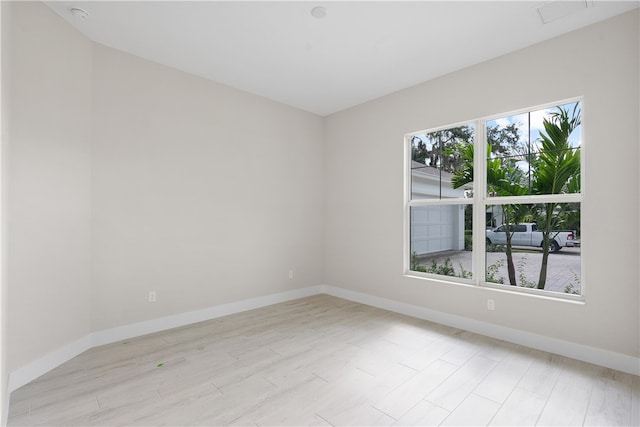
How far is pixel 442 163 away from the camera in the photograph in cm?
390

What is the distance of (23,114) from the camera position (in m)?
2.41

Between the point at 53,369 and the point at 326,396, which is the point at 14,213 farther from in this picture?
the point at 326,396

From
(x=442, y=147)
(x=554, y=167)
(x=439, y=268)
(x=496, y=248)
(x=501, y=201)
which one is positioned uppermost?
(x=442, y=147)

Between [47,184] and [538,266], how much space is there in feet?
15.1

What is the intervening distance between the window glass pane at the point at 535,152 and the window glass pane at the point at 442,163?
241mm

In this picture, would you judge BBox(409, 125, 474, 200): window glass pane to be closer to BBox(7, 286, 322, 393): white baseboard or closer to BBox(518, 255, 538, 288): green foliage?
BBox(518, 255, 538, 288): green foliage

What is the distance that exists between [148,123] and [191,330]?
2.32 metres

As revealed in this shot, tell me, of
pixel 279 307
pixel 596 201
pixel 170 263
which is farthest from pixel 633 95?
pixel 170 263

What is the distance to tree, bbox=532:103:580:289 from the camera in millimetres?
2910

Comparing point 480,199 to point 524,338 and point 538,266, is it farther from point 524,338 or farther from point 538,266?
point 524,338

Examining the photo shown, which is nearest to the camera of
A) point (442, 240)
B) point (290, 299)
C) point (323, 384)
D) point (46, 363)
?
point (323, 384)

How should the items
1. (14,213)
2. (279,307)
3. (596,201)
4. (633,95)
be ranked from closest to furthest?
(14,213) → (633,95) → (596,201) → (279,307)

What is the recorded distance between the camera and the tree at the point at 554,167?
2.91 m

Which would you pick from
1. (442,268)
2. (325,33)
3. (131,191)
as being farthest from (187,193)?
(442,268)
